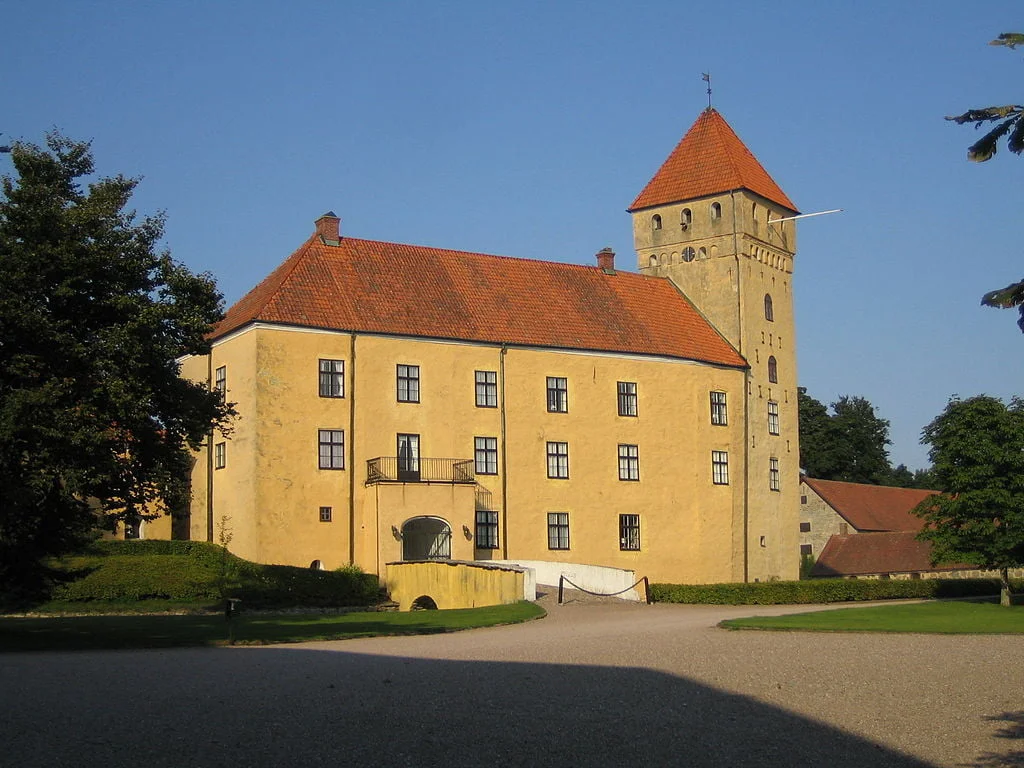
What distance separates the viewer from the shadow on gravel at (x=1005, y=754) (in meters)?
10.9

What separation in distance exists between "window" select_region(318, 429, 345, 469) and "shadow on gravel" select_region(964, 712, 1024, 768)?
94.3 feet

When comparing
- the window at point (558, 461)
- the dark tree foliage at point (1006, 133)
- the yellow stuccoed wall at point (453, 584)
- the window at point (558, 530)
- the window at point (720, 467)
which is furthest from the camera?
the window at point (720, 467)

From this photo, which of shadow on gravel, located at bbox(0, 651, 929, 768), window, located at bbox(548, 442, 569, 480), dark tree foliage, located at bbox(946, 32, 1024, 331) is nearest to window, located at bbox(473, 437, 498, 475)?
window, located at bbox(548, 442, 569, 480)

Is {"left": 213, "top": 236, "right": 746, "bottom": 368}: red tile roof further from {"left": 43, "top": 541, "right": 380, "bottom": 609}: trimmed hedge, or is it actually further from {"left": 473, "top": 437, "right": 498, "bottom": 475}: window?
{"left": 43, "top": 541, "right": 380, "bottom": 609}: trimmed hedge

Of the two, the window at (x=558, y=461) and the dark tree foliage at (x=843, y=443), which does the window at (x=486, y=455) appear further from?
the dark tree foliage at (x=843, y=443)

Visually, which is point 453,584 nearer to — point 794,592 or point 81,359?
point 794,592

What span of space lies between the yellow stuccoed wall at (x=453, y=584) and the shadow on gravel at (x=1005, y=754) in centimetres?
2062

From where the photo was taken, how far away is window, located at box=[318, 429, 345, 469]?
39.9 meters

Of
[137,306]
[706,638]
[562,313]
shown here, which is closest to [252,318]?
[562,313]

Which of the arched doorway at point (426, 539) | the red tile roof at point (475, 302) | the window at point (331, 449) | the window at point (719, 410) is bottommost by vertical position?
the arched doorway at point (426, 539)

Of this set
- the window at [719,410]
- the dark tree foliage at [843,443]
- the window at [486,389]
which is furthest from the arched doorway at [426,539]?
the dark tree foliage at [843,443]

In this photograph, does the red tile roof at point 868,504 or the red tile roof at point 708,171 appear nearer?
the red tile roof at point 708,171

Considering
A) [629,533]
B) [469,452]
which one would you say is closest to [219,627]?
[469,452]

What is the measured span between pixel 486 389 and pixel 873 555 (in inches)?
1081
